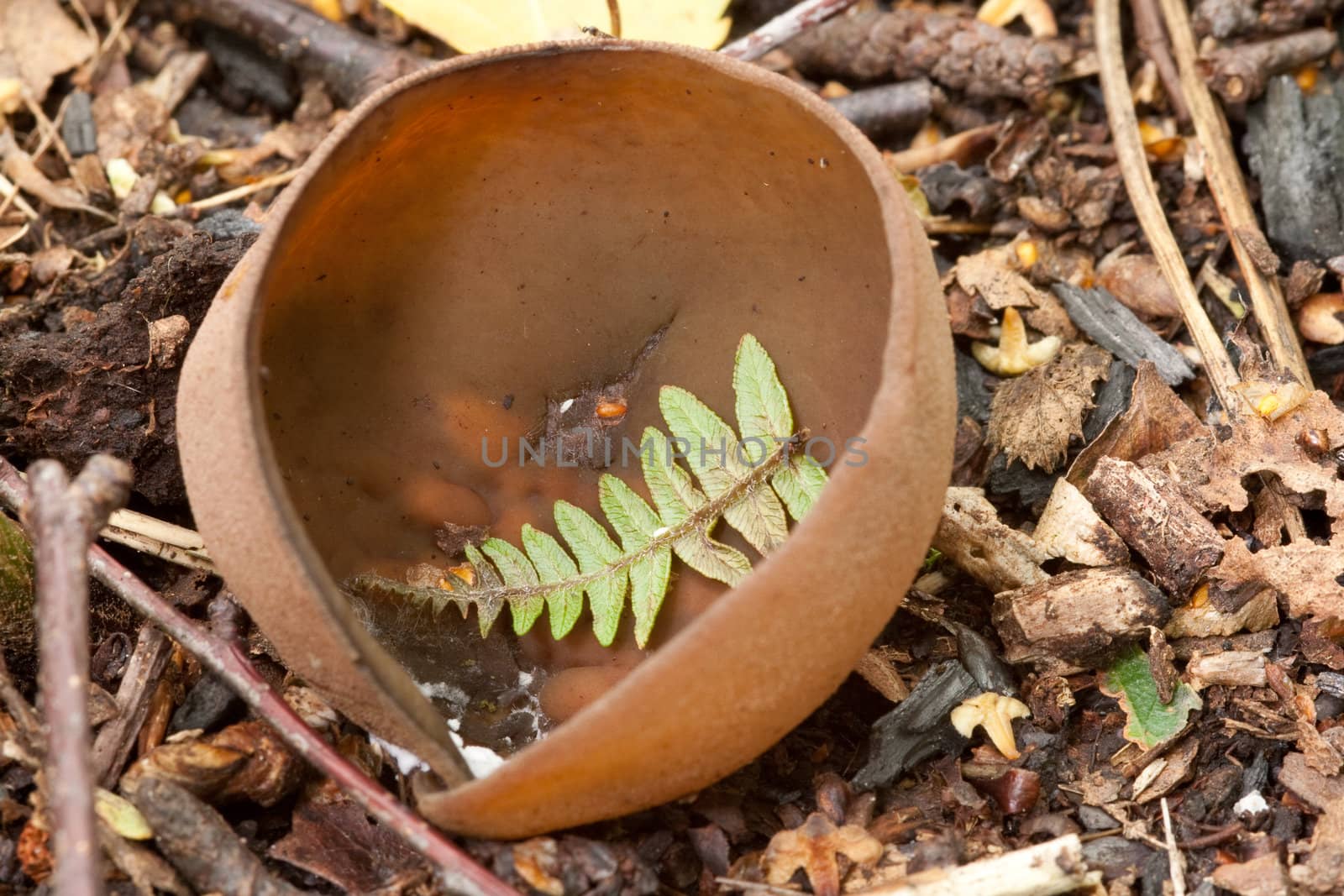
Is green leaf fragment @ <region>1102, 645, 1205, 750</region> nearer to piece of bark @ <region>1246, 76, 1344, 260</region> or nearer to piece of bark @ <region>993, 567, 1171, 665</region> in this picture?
piece of bark @ <region>993, 567, 1171, 665</region>

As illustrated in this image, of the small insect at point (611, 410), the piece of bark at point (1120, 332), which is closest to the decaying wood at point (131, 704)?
the small insect at point (611, 410)

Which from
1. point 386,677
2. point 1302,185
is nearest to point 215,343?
point 386,677

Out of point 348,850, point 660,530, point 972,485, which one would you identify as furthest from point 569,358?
point 348,850

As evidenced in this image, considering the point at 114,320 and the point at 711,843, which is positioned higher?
the point at 114,320

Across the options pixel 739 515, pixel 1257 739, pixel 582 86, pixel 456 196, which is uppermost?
pixel 582 86

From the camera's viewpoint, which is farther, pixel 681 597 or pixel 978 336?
pixel 978 336

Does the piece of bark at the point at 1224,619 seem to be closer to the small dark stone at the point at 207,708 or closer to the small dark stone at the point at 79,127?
the small dark stone at the point at 207,708

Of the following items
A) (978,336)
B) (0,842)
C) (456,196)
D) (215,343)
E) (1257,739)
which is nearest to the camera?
(215,343)

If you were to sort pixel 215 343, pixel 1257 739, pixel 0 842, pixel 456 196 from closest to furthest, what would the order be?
pixel 215 343
pixel 0 842
pixel 1257 739
pixel 456 196

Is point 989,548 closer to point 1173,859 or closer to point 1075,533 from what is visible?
point 1075,533

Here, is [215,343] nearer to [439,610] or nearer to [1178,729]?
[439,610]
